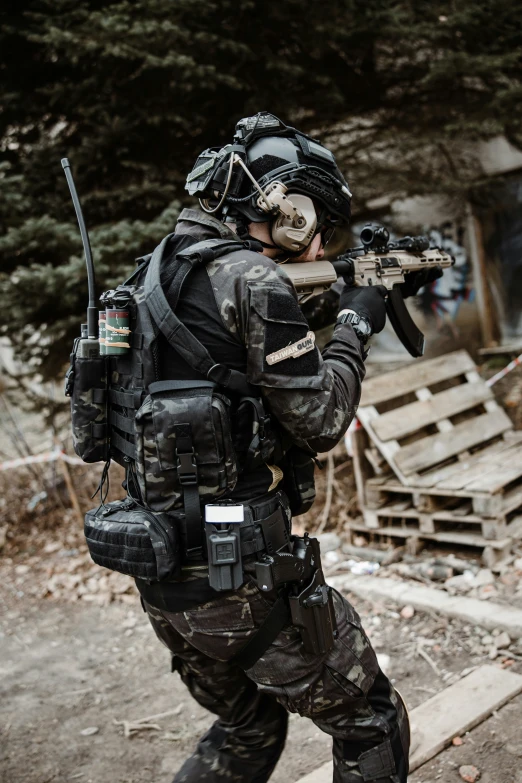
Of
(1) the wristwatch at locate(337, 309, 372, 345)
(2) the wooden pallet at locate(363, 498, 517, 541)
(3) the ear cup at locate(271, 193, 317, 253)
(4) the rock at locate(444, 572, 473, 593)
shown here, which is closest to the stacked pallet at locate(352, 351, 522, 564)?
(2) the wooden pallet at locate(363, 498, 517, 541)

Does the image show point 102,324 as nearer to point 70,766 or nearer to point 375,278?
point 375,278

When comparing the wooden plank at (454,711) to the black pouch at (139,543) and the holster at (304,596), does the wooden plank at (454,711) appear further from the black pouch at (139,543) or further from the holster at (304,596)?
the black pouch at (139,543)

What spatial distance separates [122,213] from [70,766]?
12.9 feet

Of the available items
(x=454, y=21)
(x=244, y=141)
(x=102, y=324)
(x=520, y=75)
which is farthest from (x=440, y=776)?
(x=520, y=75)

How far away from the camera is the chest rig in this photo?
186cm

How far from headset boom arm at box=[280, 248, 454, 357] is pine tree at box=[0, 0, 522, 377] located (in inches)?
95.5

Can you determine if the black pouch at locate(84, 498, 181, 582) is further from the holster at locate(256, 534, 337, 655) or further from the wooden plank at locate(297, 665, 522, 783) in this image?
the wooden plank at locate(297, 665, 522, 783)

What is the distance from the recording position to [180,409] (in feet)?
6.05

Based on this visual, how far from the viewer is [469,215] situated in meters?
7.66

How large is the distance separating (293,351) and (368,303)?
2.23 feet

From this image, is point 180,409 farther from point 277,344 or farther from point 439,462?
point 439,462

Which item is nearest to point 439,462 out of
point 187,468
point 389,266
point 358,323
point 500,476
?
point 500,476

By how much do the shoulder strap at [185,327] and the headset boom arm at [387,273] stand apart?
56 centimetres

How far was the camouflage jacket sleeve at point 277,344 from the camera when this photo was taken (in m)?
1.85
